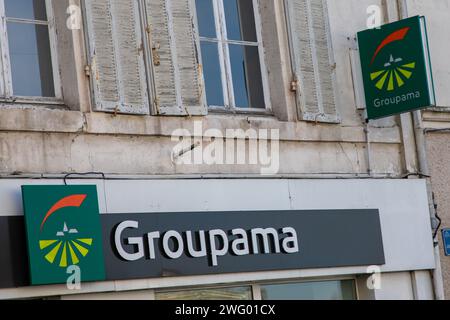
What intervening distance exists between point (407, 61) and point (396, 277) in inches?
84.3

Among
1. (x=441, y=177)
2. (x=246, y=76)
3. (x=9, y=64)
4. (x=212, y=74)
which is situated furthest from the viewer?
(x=441, y=177)

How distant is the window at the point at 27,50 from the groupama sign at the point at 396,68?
11.2 feet

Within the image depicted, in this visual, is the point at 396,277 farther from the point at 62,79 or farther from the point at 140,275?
the point at 62,79

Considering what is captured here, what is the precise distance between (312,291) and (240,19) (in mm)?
2724

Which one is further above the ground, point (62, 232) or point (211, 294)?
point (62, 232)

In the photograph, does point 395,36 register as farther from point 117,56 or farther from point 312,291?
point 117,56

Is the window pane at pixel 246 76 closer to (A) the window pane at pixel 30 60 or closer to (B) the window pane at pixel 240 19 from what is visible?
(B) the window pane at pixel 240 19

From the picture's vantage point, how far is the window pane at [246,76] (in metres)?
11.8

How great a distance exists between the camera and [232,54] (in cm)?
1181

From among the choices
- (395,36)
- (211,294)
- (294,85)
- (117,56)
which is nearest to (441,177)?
(395,36)

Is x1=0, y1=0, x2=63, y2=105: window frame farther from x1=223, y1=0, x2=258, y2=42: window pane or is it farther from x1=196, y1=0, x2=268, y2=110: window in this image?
x1=223, y1=0, x2=258, y2=42: window pane

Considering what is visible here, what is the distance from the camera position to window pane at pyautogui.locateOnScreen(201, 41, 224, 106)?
11492mm

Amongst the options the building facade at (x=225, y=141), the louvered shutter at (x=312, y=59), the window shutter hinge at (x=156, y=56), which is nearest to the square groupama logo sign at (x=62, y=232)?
the building facade at (x=225, y=141)

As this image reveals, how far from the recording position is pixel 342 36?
12469 mm
